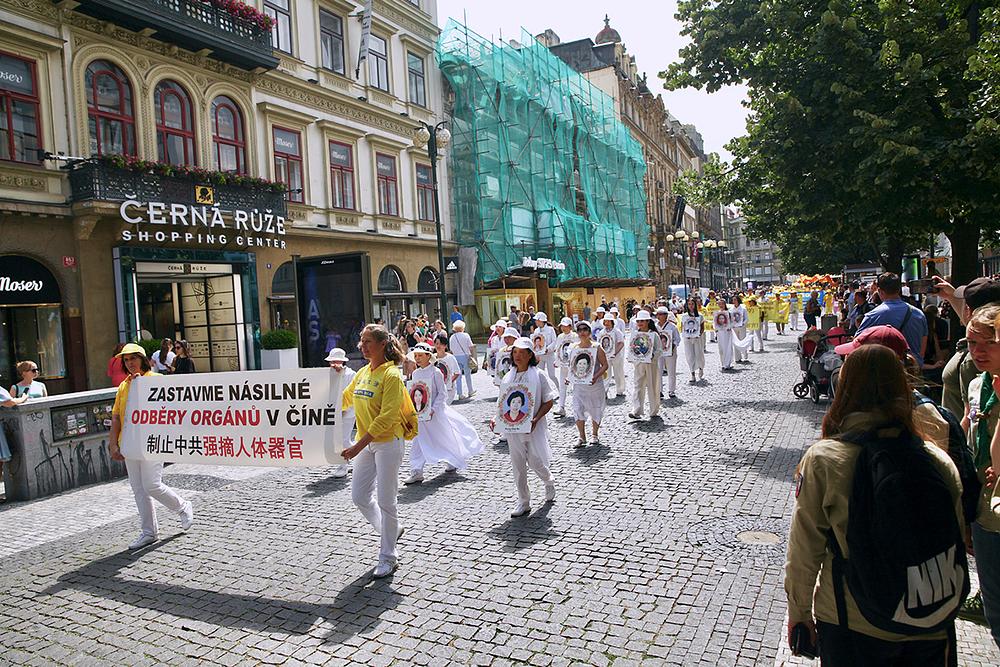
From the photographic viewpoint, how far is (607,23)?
68125 mm

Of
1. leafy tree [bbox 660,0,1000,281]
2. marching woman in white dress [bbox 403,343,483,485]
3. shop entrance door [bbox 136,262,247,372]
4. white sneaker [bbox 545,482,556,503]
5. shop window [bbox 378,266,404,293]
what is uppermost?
leafy tree [bbox 660,0,1000,281]

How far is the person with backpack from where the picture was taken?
236 centimetres

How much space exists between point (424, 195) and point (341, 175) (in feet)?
16.0

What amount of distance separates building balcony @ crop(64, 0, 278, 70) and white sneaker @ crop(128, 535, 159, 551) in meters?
15.0

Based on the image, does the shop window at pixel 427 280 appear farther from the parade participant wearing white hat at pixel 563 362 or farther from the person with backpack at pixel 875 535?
the person with backpack at pixel 875 535

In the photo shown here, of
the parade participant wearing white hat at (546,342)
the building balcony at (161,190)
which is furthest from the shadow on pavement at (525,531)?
the building balcony at (161,190)

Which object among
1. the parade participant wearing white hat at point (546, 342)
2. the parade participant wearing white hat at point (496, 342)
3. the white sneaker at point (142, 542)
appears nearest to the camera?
the white sneaker at point (142, 542)

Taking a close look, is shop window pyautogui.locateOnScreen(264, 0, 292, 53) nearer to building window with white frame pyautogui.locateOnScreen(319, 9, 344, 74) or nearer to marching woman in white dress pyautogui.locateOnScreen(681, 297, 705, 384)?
building window with white frame pyautogui.locateOnScreen(319, 9, 344, 74)

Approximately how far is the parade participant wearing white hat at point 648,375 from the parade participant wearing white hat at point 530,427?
4621 millimetres

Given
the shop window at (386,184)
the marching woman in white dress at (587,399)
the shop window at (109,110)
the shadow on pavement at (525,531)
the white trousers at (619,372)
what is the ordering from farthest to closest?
the shop window at (386,184) → the shop window at (109,110) → the white trousers at (619,372) → the marching woman in white dress at (587,399) → the shadow on pavement at (525,531)

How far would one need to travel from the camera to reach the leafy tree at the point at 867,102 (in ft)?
36.0

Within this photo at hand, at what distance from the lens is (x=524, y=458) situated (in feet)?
22.7

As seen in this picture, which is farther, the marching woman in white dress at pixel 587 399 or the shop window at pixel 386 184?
the shop window at pixel 386 184

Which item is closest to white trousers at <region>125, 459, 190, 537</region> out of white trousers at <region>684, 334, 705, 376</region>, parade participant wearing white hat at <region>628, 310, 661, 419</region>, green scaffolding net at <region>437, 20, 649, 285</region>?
parade participant wearing white hat at <region>628, 310, 661, 419</region>
